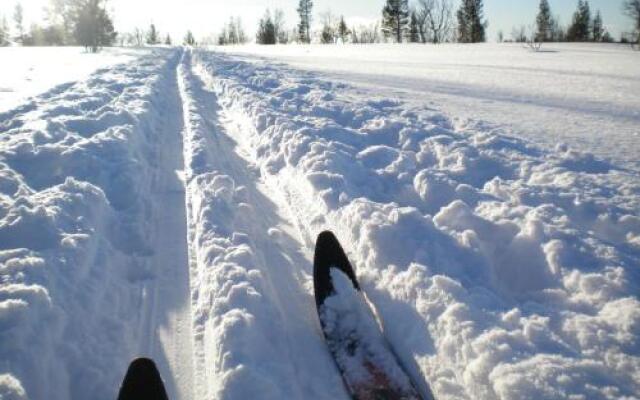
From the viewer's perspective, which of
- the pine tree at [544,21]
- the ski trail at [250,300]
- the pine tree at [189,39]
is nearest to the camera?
the ski trail at [250,300]

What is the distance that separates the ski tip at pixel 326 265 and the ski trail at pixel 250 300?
0.72 feet

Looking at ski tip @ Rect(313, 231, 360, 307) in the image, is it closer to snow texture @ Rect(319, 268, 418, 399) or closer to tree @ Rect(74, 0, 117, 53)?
snow texture @ Rect(319, 268, 418, 399)

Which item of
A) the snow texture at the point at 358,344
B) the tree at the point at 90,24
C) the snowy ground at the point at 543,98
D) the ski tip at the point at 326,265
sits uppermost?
the tree at the point at 90,24

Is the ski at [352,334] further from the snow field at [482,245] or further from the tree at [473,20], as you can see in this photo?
the tree at [473,20]

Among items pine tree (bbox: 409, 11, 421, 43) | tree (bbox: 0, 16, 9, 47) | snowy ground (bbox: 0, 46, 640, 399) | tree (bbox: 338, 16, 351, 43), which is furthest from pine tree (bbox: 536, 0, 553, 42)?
tree (bbox: 0, 16, 9, 47)

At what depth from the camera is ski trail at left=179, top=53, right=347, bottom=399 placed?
2.72 m

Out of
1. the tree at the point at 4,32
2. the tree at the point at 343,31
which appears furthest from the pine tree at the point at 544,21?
the tree at the point at 4,32

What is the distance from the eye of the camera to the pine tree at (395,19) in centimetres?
6216

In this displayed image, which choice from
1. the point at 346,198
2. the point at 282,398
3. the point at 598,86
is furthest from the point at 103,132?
the point at 598,86

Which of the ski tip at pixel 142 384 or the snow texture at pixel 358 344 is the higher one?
the ski tip at pixel 142 384

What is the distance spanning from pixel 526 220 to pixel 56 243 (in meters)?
4.33

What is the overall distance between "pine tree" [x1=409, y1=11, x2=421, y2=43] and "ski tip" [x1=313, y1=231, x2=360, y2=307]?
6668 cm

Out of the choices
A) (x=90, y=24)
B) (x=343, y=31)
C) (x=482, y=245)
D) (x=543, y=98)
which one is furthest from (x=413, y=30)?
(x=482, y=245)

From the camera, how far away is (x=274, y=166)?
20.7 feet
